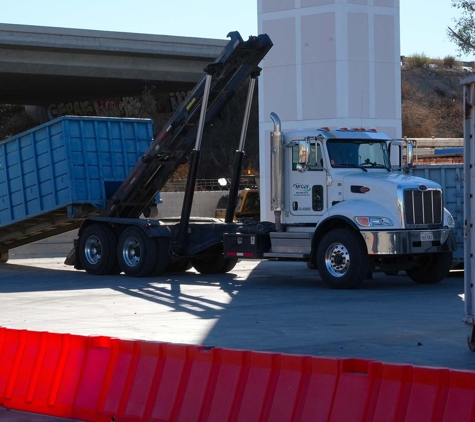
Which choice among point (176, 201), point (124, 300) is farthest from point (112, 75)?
point (124, 300)

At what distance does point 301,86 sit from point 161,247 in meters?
11.8

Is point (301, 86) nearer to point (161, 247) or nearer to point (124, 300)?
point (161, 247)

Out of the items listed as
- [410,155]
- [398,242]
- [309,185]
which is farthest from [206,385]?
[410,155]

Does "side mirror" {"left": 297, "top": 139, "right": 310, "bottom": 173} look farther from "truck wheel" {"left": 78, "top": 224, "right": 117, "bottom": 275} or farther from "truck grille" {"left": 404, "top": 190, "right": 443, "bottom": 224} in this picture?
"truck wheel" {"left": 78, "top": 224, "right": 117, "bottom": 275}

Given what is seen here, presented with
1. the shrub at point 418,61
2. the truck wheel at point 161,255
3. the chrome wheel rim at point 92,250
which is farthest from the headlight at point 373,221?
the shrub at point 418,61

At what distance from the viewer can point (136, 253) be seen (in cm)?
2022

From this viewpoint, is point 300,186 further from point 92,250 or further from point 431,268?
point 92,250

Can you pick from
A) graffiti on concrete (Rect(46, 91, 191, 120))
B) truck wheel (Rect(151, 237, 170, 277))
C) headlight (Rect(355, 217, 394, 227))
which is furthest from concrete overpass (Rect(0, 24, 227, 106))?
headlight (Rect(355, 217, 394, 227))

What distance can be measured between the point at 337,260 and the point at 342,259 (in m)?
0.11

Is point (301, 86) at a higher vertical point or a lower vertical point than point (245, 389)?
higher

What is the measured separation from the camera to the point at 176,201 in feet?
111

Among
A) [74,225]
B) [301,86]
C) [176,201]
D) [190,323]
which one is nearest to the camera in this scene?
[190,323]

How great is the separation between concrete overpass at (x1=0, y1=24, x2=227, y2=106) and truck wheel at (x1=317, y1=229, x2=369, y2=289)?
2996 centimetres

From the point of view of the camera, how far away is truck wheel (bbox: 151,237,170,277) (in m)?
19.9
